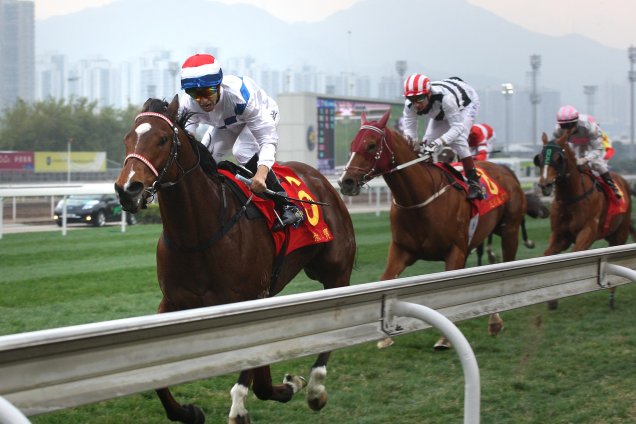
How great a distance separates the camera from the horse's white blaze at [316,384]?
424 centimetres

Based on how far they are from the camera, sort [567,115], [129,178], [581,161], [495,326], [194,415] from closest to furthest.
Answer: [129,178] < [194,415] < [495,326] < [581,161] < [567,115]

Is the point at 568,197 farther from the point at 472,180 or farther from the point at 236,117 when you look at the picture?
the point at 236,117

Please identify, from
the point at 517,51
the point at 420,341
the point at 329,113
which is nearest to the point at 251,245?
the point at 420,341

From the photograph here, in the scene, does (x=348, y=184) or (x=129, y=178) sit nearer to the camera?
(x=129, y=178)

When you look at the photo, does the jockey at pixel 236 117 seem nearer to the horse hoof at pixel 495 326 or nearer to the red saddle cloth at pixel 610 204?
the horse hoof at pixel 495 326

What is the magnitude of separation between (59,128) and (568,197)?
33557 millimetres

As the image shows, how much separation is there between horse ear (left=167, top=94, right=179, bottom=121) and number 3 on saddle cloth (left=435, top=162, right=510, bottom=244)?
3.23m

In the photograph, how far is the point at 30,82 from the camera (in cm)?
6212

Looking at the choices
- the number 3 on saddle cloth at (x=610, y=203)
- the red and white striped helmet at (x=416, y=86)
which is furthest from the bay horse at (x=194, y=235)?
the number 3 on saddle cloth at (x=610, y=203)

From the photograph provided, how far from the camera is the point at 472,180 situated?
702 centimetres

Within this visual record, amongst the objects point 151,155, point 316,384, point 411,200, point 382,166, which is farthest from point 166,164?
point 411,200

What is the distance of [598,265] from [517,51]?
47836mm

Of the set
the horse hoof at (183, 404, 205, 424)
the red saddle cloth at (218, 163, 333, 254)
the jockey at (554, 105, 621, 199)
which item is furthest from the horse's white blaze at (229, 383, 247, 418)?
the jockey at (554, 105, 621, 199)

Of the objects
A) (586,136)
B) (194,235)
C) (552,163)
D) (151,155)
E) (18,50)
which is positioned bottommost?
(194,235)
